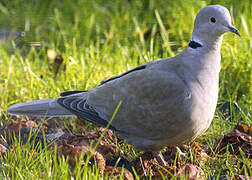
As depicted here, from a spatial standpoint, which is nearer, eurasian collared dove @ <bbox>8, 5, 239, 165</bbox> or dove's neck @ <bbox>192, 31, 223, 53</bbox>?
eurasian collared dove @ <bbox>8, 5, 239, 165</bbox>

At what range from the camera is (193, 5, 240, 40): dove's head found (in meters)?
2.54

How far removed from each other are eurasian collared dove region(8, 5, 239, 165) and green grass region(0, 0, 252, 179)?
0.27m

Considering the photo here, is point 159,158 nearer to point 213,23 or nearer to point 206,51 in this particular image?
point 206,51

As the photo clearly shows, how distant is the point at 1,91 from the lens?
11.8ft

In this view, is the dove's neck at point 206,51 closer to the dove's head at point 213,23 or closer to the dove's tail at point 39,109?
the dove's head at point 213,23

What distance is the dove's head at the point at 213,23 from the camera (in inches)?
100

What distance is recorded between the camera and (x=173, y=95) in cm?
251

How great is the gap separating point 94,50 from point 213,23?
2.07m

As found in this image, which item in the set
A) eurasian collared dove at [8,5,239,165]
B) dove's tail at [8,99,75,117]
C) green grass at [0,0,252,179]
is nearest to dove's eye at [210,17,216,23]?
eurasian collared dove at [8,5,239,165]

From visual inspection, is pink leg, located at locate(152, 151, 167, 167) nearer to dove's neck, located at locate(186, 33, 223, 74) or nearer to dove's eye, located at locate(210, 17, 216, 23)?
dove's neck, located at locate(186, 33, 223, 74)

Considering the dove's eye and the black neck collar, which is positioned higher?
the dove's eye

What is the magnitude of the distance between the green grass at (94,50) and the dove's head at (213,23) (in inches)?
27.6

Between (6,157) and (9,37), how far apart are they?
110 inches

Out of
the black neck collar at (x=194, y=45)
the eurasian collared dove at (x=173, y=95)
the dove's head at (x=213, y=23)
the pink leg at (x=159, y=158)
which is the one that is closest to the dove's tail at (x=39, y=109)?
the eurasian collared dove at (x=173, y=95)
